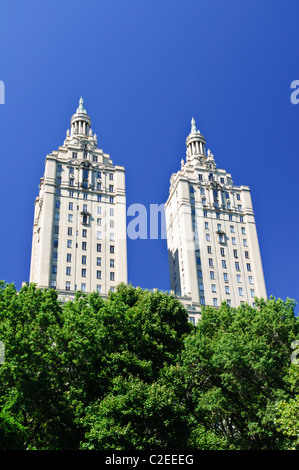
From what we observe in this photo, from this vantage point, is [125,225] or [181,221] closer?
[125,225]

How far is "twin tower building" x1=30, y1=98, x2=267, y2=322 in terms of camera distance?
78250mm

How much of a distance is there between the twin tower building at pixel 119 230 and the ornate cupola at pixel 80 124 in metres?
0.24

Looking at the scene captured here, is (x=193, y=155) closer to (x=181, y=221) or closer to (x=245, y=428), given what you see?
(x=181, y=221)

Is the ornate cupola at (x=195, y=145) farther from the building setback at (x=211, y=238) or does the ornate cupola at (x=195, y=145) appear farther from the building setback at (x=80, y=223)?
the building setback at (x=80, y=223)

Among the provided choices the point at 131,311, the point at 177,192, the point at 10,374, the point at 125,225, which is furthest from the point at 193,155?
the point at 10,374

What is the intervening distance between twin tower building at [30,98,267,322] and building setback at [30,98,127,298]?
0.17 metres

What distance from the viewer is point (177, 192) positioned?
95.8 meters

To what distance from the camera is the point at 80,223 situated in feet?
271

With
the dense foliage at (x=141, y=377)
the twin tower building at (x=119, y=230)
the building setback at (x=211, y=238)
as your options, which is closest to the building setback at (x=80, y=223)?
the twin tower building at (x=119, y=230)

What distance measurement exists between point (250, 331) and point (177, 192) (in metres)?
63.7

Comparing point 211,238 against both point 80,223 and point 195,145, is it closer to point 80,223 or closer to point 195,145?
point 80,223

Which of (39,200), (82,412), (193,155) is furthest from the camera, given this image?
(193,155)

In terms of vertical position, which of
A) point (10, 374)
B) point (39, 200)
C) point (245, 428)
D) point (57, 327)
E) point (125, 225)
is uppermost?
point (39, 200)

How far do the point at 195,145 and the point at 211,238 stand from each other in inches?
1153
